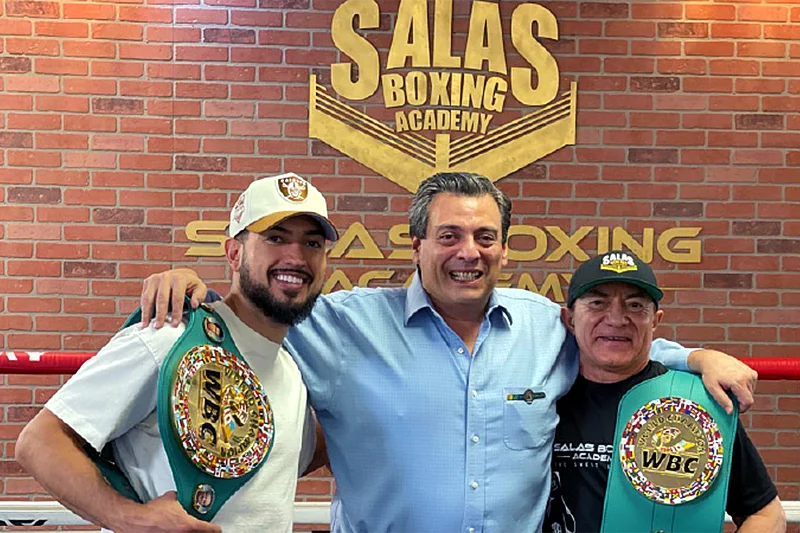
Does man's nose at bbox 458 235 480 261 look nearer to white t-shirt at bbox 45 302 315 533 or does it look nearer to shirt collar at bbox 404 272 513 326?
shirt collar at bbox 404 272 513 326

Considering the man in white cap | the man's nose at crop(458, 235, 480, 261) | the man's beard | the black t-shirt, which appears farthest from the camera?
the man's nose at crop(458, 235, 480, 261)

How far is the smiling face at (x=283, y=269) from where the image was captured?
1561 millimetres

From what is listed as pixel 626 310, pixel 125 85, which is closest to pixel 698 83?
pixel 626 310

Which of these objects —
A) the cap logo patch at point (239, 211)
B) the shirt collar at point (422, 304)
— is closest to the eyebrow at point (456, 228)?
the shirt collar at point (422, 304)

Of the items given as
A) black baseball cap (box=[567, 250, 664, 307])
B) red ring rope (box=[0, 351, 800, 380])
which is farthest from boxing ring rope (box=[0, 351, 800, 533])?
black baseball cap (box=[567, 250, 664, 307])

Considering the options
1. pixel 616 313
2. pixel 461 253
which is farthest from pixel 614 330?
pixel 461 253

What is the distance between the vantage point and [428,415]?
5.74 feet

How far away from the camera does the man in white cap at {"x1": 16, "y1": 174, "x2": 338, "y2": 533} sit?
132cm

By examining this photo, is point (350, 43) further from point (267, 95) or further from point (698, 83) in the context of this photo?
point (698, 83)

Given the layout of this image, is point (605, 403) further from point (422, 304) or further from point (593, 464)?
point (422, 304)

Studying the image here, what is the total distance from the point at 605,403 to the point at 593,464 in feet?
0.49

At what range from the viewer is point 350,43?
143 inches

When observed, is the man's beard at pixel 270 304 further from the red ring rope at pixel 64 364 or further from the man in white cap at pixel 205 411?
the red ring rope at pixel 64 364

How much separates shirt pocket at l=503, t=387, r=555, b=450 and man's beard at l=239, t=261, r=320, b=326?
522 millimetres
